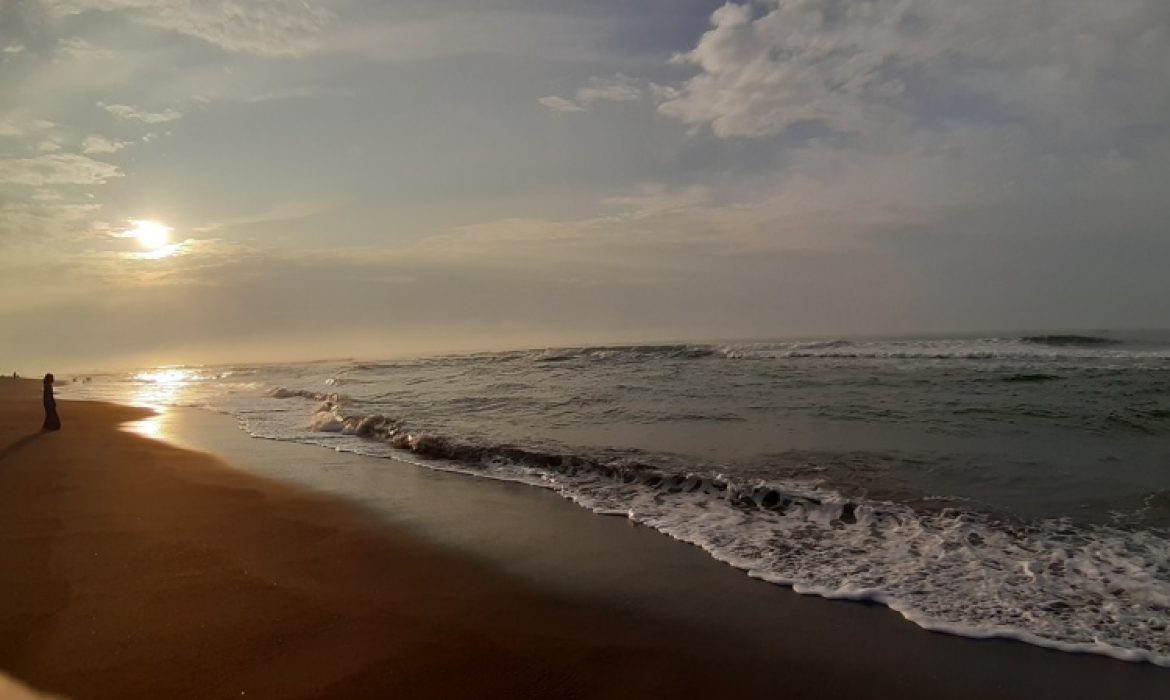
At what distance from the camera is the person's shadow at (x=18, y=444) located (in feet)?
33.6

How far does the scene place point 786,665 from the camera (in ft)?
11.8

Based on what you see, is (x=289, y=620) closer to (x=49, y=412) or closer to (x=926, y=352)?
(x=49, y=412)

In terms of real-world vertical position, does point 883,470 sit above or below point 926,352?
below

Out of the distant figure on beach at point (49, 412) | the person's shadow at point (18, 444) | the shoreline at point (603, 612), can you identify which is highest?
the distant figure on beach at point (49, 412)

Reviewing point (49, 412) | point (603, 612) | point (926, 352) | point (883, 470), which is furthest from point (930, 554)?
point (926, 352)

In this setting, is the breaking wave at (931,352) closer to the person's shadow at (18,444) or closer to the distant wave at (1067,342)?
the distant wave at (1067,342)

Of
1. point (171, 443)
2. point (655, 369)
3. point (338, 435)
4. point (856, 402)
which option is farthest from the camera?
point (655, 369)

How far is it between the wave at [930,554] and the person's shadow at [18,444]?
27.6 ft

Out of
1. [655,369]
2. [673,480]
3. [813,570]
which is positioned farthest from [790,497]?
[655,369]

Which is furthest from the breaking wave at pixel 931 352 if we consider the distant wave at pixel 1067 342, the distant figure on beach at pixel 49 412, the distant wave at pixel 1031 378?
the distant figure on beach at pixel 49 412

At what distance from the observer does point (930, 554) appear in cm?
529

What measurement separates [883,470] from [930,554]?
2989 mm

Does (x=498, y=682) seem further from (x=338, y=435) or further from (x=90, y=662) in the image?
(x=338, y=435)

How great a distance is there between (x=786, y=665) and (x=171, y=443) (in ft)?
38.7
